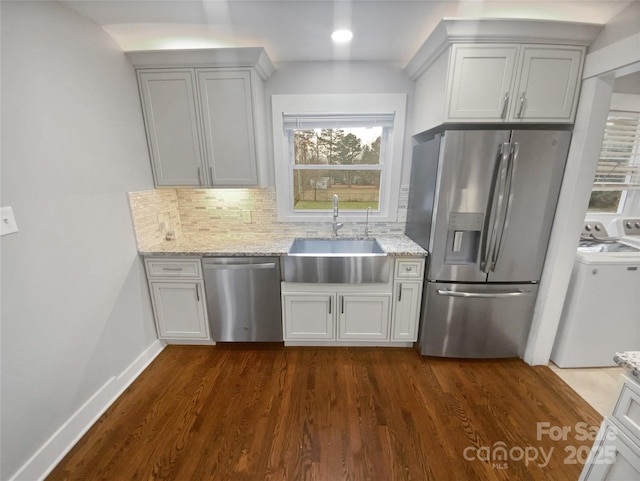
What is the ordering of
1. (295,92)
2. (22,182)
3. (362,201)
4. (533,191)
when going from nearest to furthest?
(22,182), (533,191), (295,92), (362,201)

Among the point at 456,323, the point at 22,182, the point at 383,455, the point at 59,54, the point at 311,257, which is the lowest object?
the point at 383,455

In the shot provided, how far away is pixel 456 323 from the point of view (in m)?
2.06

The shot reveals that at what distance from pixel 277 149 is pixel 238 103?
52 centimetres

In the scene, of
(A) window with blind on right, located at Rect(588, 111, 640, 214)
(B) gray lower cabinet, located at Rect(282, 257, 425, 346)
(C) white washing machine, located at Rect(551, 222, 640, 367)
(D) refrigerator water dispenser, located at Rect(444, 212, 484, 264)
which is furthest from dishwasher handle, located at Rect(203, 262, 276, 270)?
(A) window with blind on right, located at Rect(588, 111, 640, 214)

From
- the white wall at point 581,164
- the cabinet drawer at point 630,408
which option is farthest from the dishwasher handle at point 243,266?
the white wall at point 581,164

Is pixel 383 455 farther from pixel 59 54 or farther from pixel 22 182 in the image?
pixel 59 54

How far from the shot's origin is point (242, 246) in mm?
2219

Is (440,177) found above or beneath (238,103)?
beneath

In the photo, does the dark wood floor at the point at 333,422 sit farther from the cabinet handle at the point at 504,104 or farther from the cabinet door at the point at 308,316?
the cabinet handle at the point at 504,104

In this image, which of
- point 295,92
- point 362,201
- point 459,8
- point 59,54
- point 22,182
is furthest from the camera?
point 362,201

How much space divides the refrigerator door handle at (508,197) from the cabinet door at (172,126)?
2.39 m

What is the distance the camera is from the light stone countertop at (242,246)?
2.06 meters

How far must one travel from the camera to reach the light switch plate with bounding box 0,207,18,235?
1.17 m

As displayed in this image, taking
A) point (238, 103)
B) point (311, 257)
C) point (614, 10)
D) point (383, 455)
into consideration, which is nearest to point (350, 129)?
point (238, 103)
